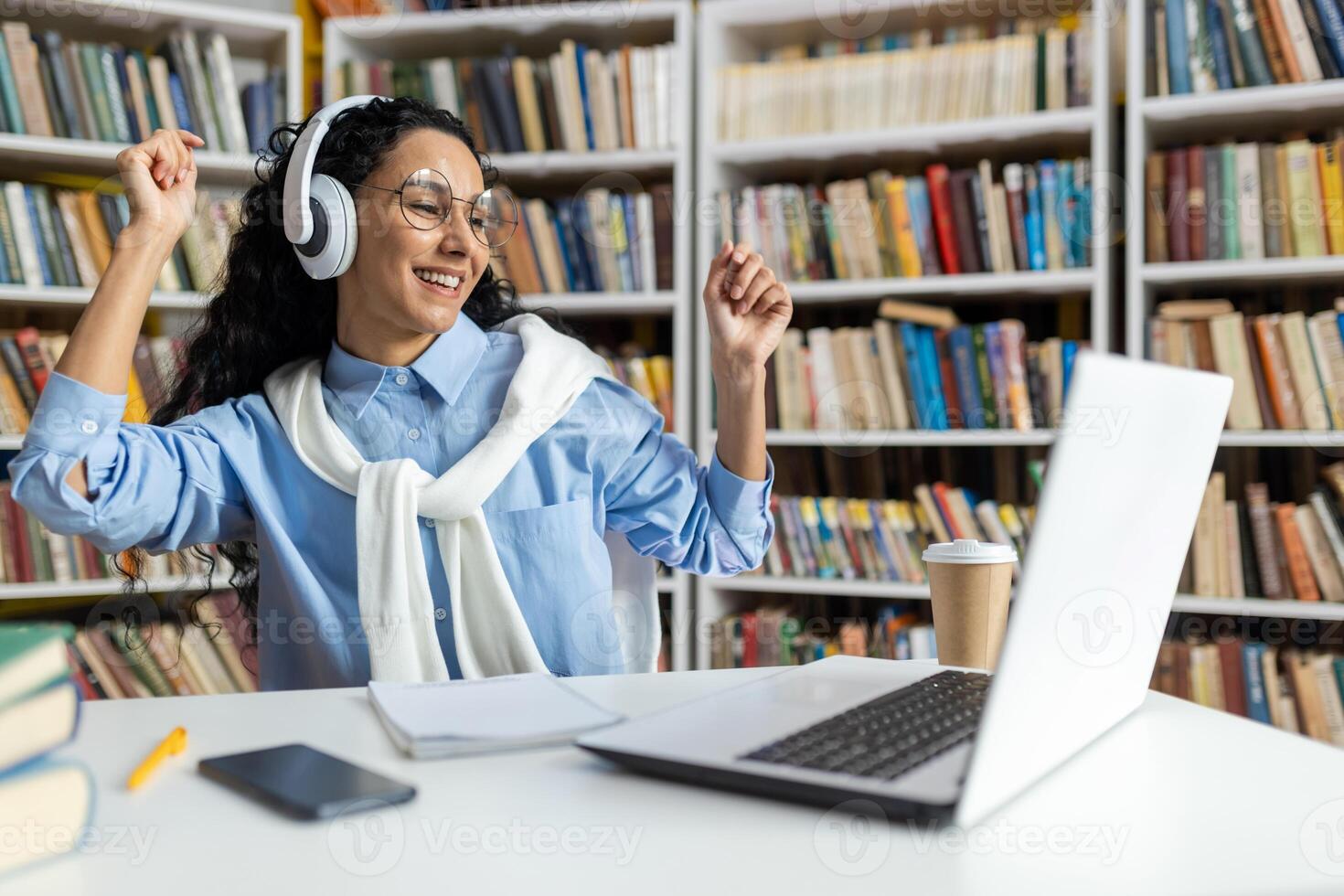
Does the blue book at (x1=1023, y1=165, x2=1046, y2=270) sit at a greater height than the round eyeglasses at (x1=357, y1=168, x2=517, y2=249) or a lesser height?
Result: greater

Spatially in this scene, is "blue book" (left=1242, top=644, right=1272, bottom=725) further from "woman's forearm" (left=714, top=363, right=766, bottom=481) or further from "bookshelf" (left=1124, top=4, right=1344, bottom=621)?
"woman's forearm" (left=714, top=363, right=766, bottom=481)

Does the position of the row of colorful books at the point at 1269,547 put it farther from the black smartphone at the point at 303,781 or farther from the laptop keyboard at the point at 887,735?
the black smartphone at the point at 303,781

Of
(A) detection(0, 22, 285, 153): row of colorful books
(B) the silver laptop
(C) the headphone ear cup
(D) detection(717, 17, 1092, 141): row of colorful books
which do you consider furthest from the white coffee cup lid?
(A) detection(0, 22, 285, 153): row of colorful books

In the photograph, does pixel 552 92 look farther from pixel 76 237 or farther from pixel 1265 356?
pixel 1265 356

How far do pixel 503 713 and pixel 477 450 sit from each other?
1.69 feet

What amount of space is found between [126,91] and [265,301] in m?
1.32

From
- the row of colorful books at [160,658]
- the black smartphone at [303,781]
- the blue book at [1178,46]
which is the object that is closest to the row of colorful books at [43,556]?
the row of colorful books at [160,658]

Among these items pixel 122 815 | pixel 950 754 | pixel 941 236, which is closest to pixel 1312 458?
pixel 941 236

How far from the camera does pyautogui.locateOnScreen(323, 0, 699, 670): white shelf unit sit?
8.29 feet

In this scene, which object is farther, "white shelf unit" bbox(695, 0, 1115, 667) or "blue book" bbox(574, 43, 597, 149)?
"blue book" bbox(574, 43, 597, 149)

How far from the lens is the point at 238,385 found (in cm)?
142

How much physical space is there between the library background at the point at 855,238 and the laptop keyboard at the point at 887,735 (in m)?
1.66

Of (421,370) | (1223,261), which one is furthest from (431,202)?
(1223,261)

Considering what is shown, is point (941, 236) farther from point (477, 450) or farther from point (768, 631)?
A: point (477, 450)
